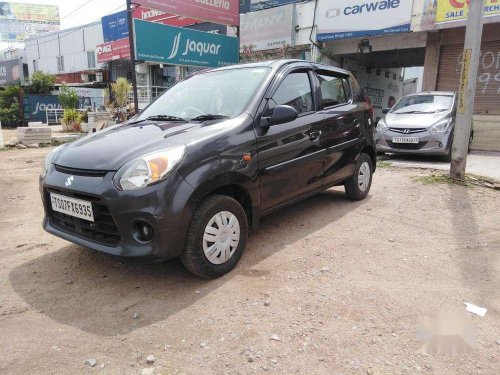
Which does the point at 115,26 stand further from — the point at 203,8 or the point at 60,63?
the point at 60,63

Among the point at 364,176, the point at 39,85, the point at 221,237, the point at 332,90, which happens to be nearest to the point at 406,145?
the point at 364,176

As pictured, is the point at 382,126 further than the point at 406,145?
Result: Yes

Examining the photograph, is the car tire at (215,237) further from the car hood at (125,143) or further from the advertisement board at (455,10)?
the advertisement board at (455,10)

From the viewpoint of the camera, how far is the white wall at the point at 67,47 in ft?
109

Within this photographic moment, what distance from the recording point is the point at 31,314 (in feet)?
8.64

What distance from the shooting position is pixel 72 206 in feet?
9.41

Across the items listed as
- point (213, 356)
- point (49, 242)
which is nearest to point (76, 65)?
point (49, 242)

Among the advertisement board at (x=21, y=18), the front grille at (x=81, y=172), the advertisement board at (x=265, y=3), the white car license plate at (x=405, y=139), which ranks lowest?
the white car license plate at (x=405, y=139)

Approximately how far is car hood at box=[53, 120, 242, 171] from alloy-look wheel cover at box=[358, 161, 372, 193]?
7.90 feet

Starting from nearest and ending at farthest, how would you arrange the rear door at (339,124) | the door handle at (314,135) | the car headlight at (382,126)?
the door handle at (314,135) < the rear door at (339,124) < the car headlight at (382,126)

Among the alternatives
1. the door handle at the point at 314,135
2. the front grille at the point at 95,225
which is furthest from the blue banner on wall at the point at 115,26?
the front grille at the point at 95,225

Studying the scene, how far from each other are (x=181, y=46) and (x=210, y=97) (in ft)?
25.0

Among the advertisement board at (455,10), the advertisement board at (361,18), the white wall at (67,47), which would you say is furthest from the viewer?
the white wall at (67,47)

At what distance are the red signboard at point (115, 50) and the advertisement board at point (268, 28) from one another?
987 cm
